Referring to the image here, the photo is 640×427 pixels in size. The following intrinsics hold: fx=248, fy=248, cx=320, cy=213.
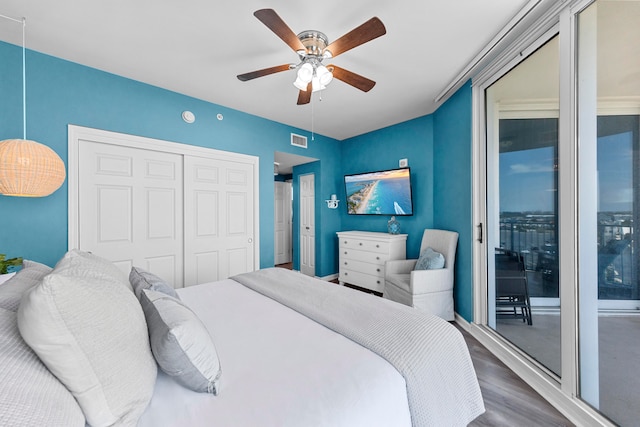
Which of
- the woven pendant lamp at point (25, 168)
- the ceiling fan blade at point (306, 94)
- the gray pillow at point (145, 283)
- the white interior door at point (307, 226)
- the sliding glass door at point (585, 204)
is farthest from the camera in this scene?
the white interior door at point (307, 226)

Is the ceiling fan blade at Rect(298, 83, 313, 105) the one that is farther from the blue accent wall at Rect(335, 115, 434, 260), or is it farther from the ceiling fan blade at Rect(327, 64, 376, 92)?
the blue accent wall at Rect(335, 115, 434, 260)

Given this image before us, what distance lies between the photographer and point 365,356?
3.36ft

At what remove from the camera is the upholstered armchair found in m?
2.72

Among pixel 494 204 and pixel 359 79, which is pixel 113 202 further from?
pixel 494 204

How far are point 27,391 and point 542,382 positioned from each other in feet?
8.45

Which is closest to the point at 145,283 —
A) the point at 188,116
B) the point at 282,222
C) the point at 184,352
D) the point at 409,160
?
the point at 184,352

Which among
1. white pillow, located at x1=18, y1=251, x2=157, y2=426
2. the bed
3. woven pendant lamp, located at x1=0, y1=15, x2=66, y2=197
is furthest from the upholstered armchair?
woven pendant lamp, located at x1=0, y1=15, x2=66, y2=197

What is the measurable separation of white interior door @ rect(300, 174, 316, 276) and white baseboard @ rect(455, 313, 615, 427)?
111 inches

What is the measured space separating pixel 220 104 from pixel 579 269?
145 inches

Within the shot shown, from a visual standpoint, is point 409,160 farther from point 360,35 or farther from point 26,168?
point 26,168

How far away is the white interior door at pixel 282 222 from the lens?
599 cm

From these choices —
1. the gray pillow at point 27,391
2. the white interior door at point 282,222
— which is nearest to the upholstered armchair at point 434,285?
the gray pillow at point 27,391

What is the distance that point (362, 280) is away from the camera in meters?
3.80

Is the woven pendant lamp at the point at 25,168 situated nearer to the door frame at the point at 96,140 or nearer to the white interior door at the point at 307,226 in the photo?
the door frame at the point at 96,140
